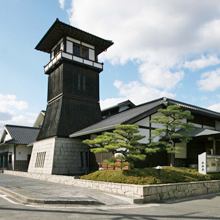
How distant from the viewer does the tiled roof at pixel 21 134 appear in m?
25.9

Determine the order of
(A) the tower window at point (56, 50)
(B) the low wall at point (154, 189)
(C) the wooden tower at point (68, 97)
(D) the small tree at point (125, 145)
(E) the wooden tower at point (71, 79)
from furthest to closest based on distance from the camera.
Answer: (A) the tower window at point (56, 50) → (E) the wooden tower at point (71, 79) → (C) the wooden tower at point (68, 97) → (D) the small tree at point (125, 145) → (B) the low wall at point (154, 189)

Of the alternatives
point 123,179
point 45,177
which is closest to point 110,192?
point 123,179

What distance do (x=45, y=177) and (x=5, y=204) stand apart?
829 centimetres

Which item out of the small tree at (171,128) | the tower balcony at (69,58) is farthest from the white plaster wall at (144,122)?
the tower balcony at (69,58)

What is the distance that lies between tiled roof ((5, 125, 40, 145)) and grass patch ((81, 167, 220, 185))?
1614 cm

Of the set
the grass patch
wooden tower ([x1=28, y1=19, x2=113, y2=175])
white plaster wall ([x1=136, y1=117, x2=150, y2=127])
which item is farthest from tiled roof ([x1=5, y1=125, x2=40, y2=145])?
white plaster wall ([x1=136, y1=117, x2=150, y2=127])

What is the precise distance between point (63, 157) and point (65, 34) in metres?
10.1

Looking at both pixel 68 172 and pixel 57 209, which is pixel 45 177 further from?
pixel 57 209

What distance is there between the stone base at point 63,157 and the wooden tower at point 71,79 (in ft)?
2.40

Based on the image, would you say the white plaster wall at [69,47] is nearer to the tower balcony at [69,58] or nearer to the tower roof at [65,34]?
the tower balcony at [69,58]

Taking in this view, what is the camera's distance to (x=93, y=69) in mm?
21125

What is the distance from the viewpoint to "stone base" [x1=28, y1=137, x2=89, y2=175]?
17062 mm

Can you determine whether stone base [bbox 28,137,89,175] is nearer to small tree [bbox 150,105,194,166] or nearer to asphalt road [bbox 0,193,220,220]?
small tree [bbox 150,105,194,166]

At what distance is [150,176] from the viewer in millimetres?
10430
